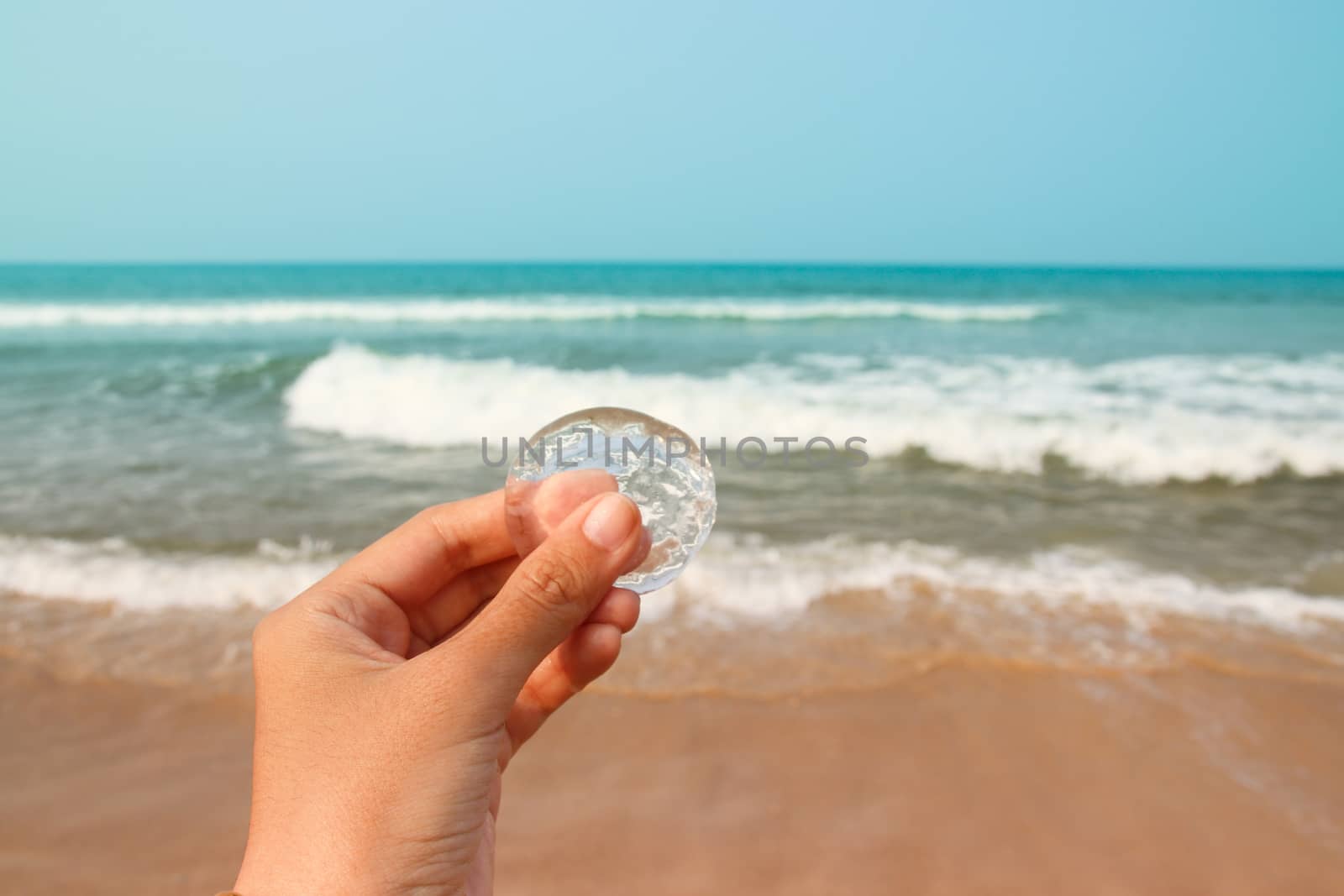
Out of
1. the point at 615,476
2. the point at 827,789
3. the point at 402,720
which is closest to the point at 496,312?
the point at 827,789

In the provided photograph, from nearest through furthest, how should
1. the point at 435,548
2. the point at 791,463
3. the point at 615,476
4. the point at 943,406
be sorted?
the point at 615,476 < the point at 435,548 < the point at 791,463 < the point at 943,406

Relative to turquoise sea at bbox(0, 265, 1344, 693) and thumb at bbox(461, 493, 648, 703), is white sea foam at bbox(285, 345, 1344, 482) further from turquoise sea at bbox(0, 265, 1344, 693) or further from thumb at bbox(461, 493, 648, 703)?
thumb at bbox(461, 493, 648, 703)

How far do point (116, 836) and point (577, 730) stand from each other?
4.26 ft

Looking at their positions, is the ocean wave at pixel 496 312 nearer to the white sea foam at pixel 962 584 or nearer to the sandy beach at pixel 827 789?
the white sea foam at pixel 962 584

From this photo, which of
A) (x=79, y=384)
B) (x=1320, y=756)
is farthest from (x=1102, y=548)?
(x=79, y=384)

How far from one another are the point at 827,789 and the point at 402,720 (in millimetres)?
1636

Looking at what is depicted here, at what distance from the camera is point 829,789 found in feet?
7.95

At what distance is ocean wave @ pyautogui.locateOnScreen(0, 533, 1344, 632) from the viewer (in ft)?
11.5

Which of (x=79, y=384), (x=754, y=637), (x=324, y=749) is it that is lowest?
(x=79, y=384)

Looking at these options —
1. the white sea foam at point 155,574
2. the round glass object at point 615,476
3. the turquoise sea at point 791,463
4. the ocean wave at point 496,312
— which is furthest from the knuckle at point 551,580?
the ocean wave at point 496,312

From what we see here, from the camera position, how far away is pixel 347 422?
800 centimetres

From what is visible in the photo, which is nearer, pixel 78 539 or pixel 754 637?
pixel 754 637

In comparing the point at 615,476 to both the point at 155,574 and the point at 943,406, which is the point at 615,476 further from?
the point at 943,406

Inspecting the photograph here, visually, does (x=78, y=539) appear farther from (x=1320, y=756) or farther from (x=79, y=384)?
(x=79, y=384)
